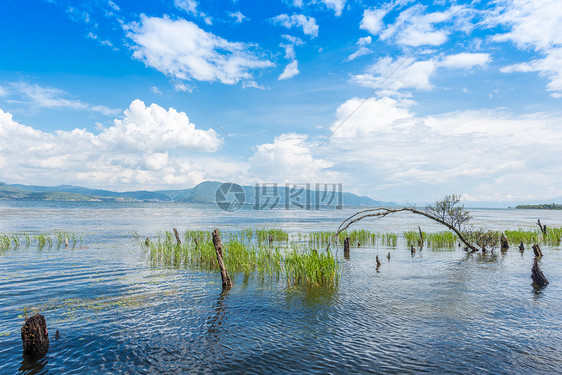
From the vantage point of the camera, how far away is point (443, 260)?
25.3 meters

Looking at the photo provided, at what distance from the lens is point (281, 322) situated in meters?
11.5

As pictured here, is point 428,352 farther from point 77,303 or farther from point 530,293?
point 77,303

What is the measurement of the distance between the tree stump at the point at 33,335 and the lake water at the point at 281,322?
1.06ft

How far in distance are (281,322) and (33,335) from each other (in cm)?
759

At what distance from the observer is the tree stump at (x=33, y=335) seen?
8.66 meters

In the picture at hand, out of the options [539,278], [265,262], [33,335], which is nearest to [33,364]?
[33,335]

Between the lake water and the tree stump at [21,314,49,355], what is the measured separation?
12.8 inches

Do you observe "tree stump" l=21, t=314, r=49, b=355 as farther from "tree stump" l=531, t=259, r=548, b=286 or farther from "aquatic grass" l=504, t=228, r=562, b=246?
"aquatic grass" l=504, t=228, r=562, b=246

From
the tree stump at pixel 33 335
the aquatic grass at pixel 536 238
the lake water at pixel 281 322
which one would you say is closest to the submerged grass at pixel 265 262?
the lake water at pixel 281 322

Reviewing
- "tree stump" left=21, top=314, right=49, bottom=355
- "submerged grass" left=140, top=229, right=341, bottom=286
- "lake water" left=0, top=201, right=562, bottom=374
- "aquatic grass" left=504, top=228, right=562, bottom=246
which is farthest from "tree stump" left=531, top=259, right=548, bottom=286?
"tree stump" left=21, top=314, right=49, bottom=355

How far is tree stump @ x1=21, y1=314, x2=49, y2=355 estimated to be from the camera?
8656 mm

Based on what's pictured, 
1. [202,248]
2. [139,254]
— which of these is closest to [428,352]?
[202,248]

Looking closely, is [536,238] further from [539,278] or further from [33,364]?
[33,364]

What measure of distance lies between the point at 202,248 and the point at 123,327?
13.0 metres
